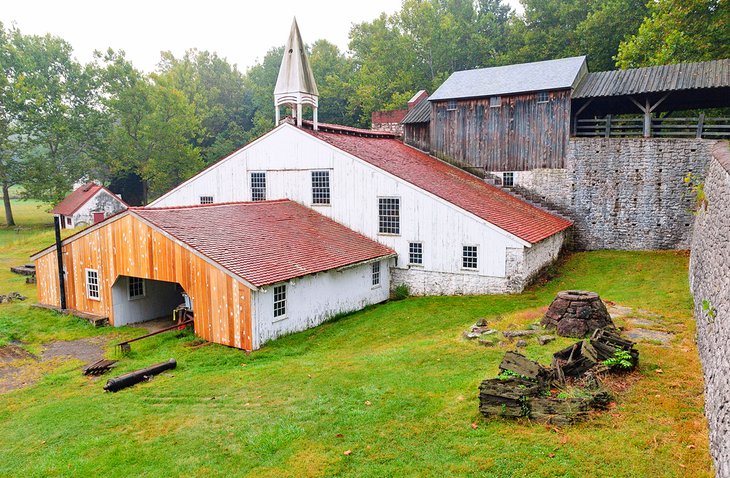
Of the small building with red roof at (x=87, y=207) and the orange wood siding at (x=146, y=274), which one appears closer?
the orange wood siding at (x=146, y=274)

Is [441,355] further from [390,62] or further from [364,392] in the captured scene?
[390,62]

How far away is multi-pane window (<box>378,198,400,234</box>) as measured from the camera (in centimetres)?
2123

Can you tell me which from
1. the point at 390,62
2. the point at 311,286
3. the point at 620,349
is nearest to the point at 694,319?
the point at 620,349

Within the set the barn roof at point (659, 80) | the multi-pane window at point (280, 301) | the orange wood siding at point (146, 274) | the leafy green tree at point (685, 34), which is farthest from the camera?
the leafy green tree at point (685, 34)

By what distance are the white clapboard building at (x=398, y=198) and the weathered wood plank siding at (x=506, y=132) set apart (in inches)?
63.2

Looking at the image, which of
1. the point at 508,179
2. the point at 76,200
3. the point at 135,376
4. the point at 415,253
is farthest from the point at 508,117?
the point at 76,200

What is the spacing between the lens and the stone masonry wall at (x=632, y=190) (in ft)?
78.1

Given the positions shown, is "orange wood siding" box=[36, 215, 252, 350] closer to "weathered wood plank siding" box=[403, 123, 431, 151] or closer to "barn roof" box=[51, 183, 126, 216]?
"weathered wood plank siding" box=[403, 123, 431, 151]

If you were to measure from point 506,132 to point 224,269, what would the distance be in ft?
59.7

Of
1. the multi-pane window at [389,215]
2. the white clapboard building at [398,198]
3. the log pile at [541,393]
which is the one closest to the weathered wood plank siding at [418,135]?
the white clapboard building at [398,198]

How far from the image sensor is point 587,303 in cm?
1183

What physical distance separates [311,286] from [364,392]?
7.50m

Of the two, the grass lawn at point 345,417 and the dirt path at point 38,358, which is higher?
the grass lawn at point 345,417

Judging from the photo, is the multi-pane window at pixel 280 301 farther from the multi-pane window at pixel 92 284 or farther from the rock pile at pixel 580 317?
the rock pile at pixel 580 317
